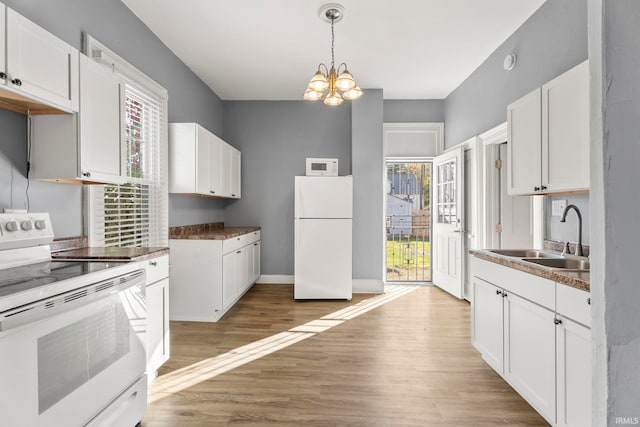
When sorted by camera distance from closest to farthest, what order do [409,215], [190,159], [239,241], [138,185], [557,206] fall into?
1. [557,206]
2. [138,185]
3. [190,159]
4. [239,241]
5. [409,215]

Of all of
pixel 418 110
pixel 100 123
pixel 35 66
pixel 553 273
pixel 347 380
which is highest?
pixel 418 110

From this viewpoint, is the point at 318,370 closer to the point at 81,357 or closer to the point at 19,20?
the point at 81,357

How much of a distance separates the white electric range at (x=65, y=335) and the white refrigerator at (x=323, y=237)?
2590mm

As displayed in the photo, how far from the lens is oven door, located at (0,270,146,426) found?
3.62 feet

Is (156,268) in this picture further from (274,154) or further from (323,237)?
(274,154)

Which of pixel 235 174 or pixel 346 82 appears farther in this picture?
pixel 235 174

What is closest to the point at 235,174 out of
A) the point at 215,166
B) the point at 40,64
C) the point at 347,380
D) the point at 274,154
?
the point at 274,154

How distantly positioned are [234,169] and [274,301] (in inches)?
75.2

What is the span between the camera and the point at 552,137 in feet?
7.14

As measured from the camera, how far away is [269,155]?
17.3 feet

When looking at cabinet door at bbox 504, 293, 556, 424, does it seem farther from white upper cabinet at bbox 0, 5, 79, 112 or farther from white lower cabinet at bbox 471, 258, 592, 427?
white upper cabinet at bbox 0, 5, 79, 112

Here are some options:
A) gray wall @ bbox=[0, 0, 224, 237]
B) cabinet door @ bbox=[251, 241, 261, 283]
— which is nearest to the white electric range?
gray wall @ bbox=[0, 0, 224, 237]

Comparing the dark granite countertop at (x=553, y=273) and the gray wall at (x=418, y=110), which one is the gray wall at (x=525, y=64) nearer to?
the gray wall at (x=418, y=110)

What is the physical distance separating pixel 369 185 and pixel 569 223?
8.43 ft
